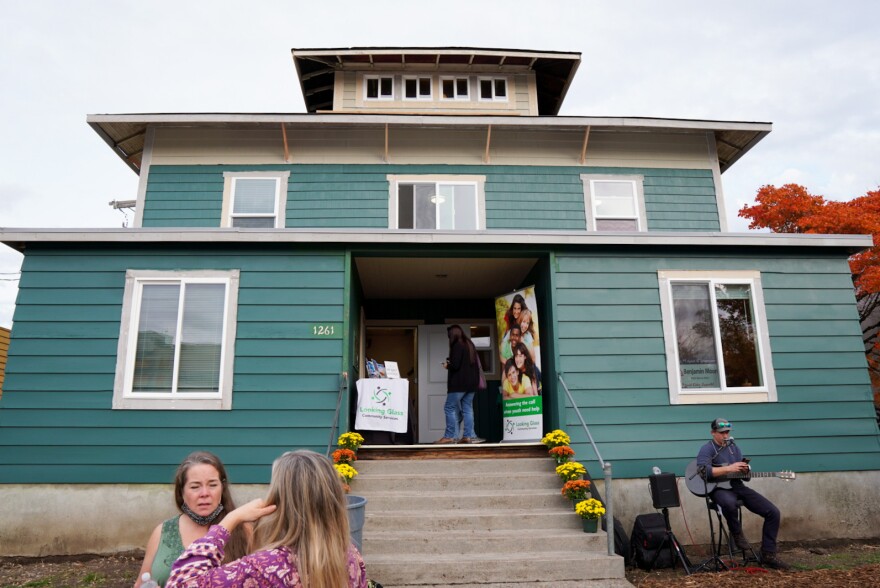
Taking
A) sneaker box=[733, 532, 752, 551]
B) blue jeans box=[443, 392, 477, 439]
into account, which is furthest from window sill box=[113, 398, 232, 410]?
sneaker box=[733, 532, 752, 551]

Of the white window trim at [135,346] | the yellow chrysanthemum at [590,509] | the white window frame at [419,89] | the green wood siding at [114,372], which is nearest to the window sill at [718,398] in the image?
the yellow chrysanthemum at [590,509]

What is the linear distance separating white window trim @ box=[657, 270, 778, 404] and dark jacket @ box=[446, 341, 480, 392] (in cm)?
252

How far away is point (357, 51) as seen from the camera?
38.9 ft

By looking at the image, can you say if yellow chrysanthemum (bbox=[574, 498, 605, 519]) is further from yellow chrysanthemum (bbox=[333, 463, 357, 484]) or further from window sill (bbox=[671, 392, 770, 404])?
yellow chrysanthemum (bbox=[333, 463, 357, 484])

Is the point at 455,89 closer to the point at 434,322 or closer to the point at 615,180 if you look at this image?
the point at 615,180

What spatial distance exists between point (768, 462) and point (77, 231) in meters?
9.02

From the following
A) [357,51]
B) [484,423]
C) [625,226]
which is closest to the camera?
[484,423]

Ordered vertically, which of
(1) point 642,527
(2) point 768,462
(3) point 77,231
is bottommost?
(1) point 642,527

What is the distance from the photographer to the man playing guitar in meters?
5.74

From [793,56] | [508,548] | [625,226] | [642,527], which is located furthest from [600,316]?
[793,56]

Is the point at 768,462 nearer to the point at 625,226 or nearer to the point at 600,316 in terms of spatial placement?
the point at 600,316

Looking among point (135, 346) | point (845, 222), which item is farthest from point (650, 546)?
point (845, 222)

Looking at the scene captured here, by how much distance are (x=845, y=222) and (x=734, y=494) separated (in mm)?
10487

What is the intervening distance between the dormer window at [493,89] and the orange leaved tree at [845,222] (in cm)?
729
